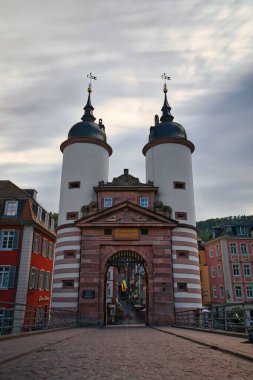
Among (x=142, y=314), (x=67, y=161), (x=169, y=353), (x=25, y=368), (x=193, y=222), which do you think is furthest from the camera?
(x=142, y=314)

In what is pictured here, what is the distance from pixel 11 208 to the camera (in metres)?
29.6

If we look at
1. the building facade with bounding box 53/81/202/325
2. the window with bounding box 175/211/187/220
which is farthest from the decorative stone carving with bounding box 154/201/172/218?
the window with bounding box 175/211/187/220

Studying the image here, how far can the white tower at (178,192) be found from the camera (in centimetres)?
2730

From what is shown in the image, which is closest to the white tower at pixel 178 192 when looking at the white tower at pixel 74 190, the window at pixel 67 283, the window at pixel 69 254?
the white tower at pixel 74 190

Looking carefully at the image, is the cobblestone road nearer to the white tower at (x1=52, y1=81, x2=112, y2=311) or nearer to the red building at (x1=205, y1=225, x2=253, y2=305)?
the white tower at (x1=52, y1=81, x2=112, y2=311)

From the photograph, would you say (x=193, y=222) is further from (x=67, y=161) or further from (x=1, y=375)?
(x=1, y=375)

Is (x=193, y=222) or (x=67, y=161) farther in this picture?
(x=67, y=161)

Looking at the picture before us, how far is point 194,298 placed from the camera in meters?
27.2

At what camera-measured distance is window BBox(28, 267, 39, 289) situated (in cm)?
2801

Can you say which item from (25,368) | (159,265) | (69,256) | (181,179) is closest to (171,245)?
(159,265)

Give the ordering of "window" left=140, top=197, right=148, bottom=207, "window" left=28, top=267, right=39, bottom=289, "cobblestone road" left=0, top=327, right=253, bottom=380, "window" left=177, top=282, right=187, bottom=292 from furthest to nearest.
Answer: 1. "window" left=140, top=197, right=148, bottom=207
2. "window" left=28, top=267, right=39, bottom=289
3. "window" left=177, top=282, right=187, bottom=292
4. "cobblestone road" left=0, top=327, right=253, bottom=380

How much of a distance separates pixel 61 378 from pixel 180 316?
2225 centimetres

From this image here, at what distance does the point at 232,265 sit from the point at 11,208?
111ft

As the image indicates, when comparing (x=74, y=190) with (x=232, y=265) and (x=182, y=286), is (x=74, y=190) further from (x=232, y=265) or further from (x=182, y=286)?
(x=232, y=265)
